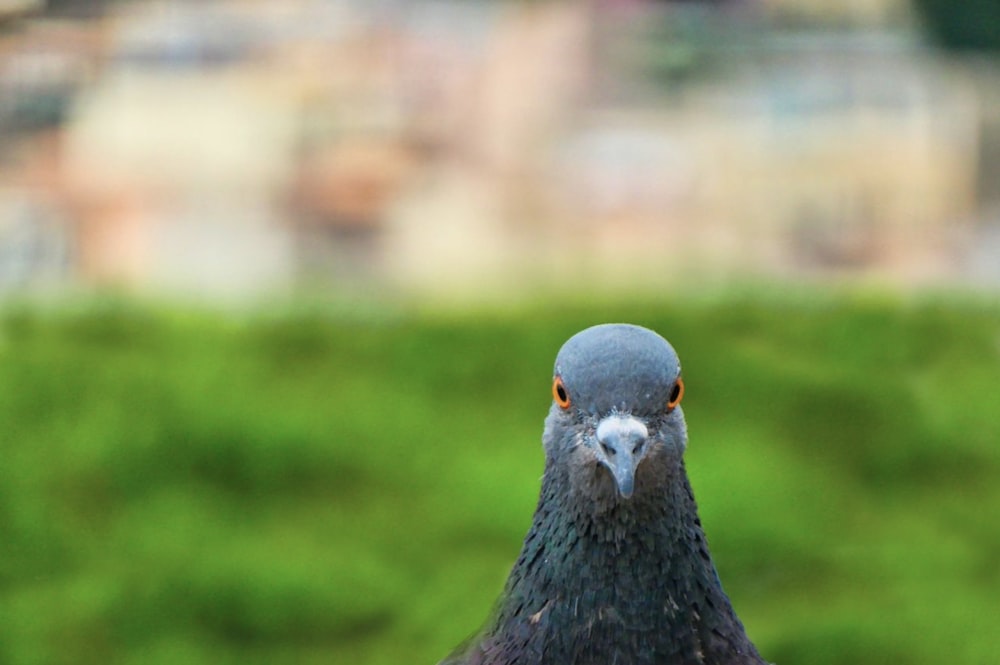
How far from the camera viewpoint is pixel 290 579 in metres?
4.25

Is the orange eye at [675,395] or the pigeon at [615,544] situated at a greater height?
the orange eye at [675,395]

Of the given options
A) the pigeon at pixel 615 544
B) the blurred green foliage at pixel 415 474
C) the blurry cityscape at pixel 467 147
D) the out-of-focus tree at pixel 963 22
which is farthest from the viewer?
the out-of-focus tree at pixel 963 22

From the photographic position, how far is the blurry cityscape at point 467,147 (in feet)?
20.8

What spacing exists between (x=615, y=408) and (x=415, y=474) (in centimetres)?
279

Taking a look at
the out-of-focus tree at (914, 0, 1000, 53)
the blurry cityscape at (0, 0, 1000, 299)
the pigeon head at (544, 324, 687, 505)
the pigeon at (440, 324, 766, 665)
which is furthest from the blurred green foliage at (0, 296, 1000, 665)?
the pigeon head at (544, 324, 687, 505)

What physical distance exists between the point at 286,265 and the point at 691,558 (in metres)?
4.41

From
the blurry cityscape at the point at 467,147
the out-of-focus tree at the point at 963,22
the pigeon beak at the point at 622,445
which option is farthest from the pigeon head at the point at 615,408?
the out-of-focus tree at the point at 963,22

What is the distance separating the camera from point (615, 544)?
2203 millimetres

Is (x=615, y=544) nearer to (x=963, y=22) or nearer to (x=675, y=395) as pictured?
(x=675, y=395)

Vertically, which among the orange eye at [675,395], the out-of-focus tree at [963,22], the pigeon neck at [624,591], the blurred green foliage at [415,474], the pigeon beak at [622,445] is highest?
the out-of-focus tree at [963,22]

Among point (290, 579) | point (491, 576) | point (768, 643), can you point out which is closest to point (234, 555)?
point (290, 579)

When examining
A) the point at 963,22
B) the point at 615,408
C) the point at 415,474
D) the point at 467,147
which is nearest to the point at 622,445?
the point at 615,408

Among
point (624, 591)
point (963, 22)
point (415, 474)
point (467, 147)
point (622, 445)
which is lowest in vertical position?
point (415, 474)

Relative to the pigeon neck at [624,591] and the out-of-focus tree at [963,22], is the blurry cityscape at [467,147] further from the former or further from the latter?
the pigeon neck at [624,591]
